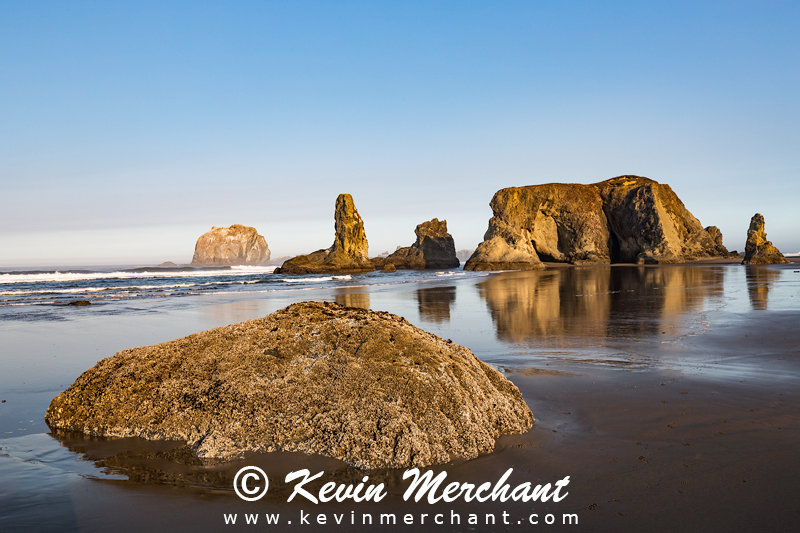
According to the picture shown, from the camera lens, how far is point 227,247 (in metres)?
190

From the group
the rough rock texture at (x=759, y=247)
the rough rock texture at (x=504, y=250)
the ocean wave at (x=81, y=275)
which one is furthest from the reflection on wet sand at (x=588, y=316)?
the ocean wave at (x=81, y=275)

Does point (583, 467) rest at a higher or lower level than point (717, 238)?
lower

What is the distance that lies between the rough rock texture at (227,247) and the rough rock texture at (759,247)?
16667 centimetres

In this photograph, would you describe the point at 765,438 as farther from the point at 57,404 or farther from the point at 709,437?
the point at 57,404

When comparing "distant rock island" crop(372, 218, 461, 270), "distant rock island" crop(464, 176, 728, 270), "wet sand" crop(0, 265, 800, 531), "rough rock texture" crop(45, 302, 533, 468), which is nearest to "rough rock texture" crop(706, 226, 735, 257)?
"distant rock island" crop(464, 176, 728, 270)

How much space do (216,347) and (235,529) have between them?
2258mm

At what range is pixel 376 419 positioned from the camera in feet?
12.6

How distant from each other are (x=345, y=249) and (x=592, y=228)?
36660mm

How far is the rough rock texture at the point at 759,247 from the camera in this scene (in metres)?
50.8

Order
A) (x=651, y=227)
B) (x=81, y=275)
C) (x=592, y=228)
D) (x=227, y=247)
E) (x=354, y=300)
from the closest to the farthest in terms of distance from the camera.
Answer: (x=354, y=300)
(x=81, y=275)
(x=651, y=227)
(x=592, y=228)
(x=227, y=247)

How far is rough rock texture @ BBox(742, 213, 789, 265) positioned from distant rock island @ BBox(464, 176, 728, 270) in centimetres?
Result: 1169

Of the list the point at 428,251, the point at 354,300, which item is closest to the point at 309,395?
the point at 354,300

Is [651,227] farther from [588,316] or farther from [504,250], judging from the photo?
[588,316]

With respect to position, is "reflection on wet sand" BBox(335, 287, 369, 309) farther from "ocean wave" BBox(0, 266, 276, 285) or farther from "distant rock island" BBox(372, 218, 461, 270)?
"distant rock island" BBox(372, 218, 461, 270)
